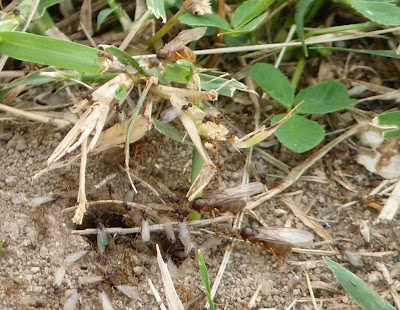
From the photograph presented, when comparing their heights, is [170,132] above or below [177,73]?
below

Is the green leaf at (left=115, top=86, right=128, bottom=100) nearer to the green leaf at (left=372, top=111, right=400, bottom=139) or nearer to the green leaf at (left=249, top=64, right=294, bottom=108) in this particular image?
the green leaf at (left=249, top=64, right=294, bottom=108)

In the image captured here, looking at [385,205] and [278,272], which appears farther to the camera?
[385,205]

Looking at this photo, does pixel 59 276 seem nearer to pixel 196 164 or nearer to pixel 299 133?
pixel 196 164

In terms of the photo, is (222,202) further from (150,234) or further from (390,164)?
(390,164)

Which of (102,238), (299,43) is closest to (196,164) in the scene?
(102,238)

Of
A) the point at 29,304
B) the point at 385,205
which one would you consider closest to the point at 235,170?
the point at 385,205
